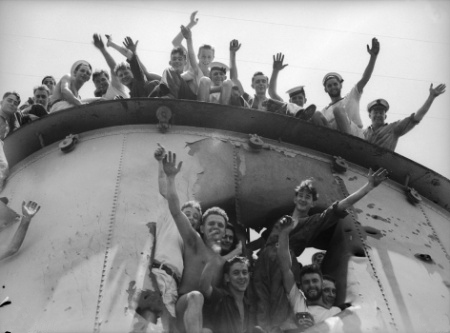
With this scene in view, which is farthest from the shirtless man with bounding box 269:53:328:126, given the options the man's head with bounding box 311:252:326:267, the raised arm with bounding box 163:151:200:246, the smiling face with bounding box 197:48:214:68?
the raised arm with bounding box 163:151:200:246

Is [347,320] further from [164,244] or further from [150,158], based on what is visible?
[150,158]

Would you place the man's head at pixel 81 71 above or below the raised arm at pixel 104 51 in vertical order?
below

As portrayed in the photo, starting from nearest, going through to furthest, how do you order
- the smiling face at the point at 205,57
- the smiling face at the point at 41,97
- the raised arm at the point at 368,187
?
the raised arm at the point at 368,187 → the smiling face at the point at 41,97 → the smiling face at the point at 205,57

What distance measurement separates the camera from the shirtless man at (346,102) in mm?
13848

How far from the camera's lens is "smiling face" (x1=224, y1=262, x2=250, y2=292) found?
9.79 m

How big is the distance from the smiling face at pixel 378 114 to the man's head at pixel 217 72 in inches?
113

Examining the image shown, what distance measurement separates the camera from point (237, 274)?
9820mm

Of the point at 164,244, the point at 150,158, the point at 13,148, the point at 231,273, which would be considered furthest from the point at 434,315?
the point at 13,148

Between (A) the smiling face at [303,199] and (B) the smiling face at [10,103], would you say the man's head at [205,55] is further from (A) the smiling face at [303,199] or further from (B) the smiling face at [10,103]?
(A) the smiling face at [303,199]

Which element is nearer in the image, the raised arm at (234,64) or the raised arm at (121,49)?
the raised arm at (121,49)

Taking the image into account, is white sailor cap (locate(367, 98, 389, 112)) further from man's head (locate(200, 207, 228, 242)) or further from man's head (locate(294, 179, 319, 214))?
man's head (locate(200, 207, 228, 242))

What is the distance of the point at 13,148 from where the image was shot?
13.0m

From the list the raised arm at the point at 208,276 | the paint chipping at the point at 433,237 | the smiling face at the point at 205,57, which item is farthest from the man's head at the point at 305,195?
the smiling face at the point at 205,57

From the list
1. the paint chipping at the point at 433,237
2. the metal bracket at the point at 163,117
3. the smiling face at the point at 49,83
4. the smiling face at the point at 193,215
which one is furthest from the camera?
the smiling face at the point at 49,83
